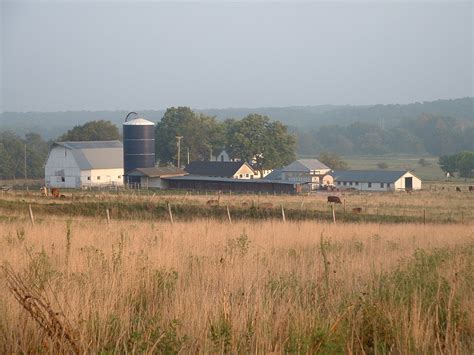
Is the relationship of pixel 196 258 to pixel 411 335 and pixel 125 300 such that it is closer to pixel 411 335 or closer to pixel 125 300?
pixel 125 300

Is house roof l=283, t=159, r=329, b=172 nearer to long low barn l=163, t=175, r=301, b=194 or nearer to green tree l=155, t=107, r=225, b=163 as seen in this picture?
long low barn l=163, t=175, r=301, b=194

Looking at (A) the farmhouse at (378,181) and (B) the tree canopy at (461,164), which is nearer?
(A) the farmhouse at (378,181)

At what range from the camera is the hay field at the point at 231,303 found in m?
7.72

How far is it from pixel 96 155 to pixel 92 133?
24.9 meters

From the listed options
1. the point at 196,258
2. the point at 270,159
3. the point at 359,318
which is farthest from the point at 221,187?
the point at 359,318

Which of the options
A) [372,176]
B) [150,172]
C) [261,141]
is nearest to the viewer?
[150,172]

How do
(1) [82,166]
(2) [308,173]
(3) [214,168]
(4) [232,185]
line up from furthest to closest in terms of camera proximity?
1. (2) [308,173]
2. (3) [214,168]
3. (1) [82,166]
4. (4) [232,185]

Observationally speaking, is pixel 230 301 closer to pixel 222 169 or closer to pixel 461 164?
pixel 222 169

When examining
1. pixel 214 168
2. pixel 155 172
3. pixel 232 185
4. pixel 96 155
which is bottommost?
pixel 232 185

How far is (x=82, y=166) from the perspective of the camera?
3423 inches

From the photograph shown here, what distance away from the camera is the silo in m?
86.4

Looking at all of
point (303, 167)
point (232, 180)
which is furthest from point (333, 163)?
point (232, 180)

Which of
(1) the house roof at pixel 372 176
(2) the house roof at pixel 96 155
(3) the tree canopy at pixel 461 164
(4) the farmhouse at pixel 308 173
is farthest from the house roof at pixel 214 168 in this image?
(3) the tree canopy at pixel 461 164

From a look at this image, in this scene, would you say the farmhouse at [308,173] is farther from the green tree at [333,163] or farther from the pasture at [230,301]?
the pasture at [230,301]
